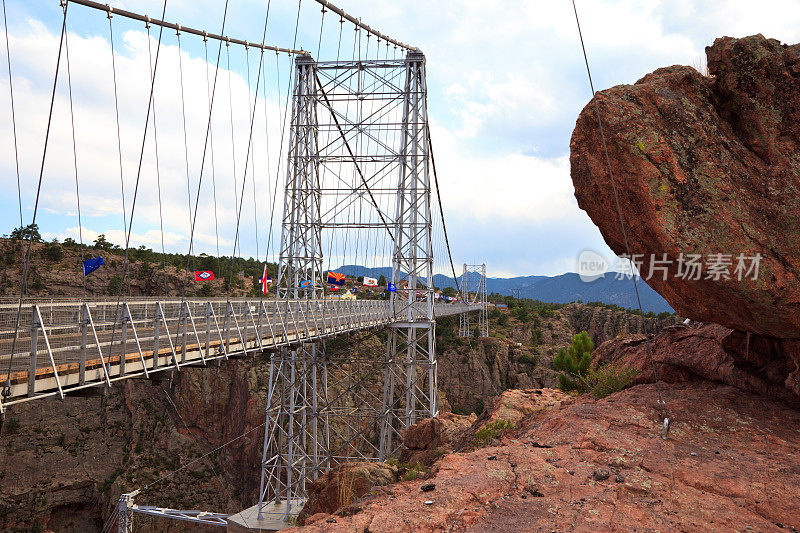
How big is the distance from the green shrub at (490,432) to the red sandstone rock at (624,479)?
505 millimetres

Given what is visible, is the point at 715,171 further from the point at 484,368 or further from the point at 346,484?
the point at 484,368

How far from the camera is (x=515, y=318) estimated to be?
2117 inches

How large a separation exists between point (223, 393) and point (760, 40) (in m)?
30.2

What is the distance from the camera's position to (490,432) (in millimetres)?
7020

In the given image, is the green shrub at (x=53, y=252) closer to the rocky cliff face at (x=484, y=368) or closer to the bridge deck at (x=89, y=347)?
the rocky cliff face at (x=484, y=368)

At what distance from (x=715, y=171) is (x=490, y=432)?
4.54 metres

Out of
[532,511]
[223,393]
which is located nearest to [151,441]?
[223,393]

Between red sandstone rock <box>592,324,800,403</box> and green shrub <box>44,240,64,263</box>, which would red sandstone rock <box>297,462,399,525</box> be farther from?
green shrub <box>44,240,64,263</box>

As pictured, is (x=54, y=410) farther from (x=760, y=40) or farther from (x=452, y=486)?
(x=760, y=40)

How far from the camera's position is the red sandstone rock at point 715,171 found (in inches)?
217

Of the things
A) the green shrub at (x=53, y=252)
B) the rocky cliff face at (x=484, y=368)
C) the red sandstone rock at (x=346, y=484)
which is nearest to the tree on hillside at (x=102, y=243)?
the green shrub at (x=53, y=252)

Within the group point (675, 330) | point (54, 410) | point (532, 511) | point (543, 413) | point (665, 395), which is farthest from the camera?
point (54, 410)

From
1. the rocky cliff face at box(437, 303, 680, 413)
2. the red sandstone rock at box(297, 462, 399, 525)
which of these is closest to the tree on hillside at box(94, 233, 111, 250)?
the rocky cliff face at box(437, 303, 680, 413)

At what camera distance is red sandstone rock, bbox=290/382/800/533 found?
374cm
